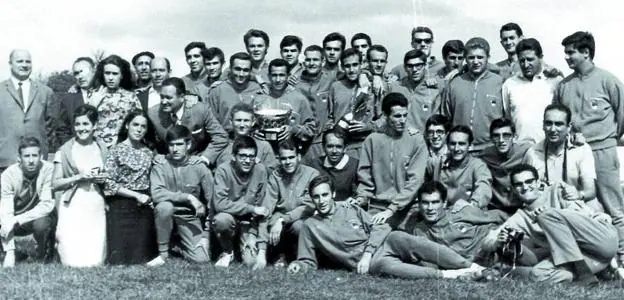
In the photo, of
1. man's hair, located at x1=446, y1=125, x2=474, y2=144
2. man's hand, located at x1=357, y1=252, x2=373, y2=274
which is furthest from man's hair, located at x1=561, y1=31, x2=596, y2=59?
man's hand, located at x1=357, y1=252, x2=373, y2=274

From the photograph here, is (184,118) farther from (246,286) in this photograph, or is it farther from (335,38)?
(246,286)

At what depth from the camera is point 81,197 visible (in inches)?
305

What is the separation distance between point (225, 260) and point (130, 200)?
114 centimetres

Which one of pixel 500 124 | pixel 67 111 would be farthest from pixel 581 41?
pixel 67 111

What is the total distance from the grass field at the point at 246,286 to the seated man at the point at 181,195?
86 cm

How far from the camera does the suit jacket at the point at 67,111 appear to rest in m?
8.90

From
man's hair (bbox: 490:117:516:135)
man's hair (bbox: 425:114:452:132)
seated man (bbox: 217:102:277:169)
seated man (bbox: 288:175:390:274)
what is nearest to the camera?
seated man (bbox: 288:175:390:274)

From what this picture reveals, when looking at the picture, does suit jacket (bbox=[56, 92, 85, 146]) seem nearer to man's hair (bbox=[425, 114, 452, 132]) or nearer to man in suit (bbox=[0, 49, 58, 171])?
man in suit (bbox=[0, 49, 58, 171])

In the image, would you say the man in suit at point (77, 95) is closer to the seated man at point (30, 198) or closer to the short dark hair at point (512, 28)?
the seated man at point (30, 198)

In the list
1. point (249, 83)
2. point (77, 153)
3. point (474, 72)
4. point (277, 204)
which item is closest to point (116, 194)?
point (77, 153)

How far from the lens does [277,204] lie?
797cm

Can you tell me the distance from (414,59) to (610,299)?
12.2 ft

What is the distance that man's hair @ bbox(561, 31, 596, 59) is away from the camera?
26.1ft

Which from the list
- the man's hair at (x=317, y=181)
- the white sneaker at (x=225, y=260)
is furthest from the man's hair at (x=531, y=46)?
the white sneaker at (x=225, y=260)
